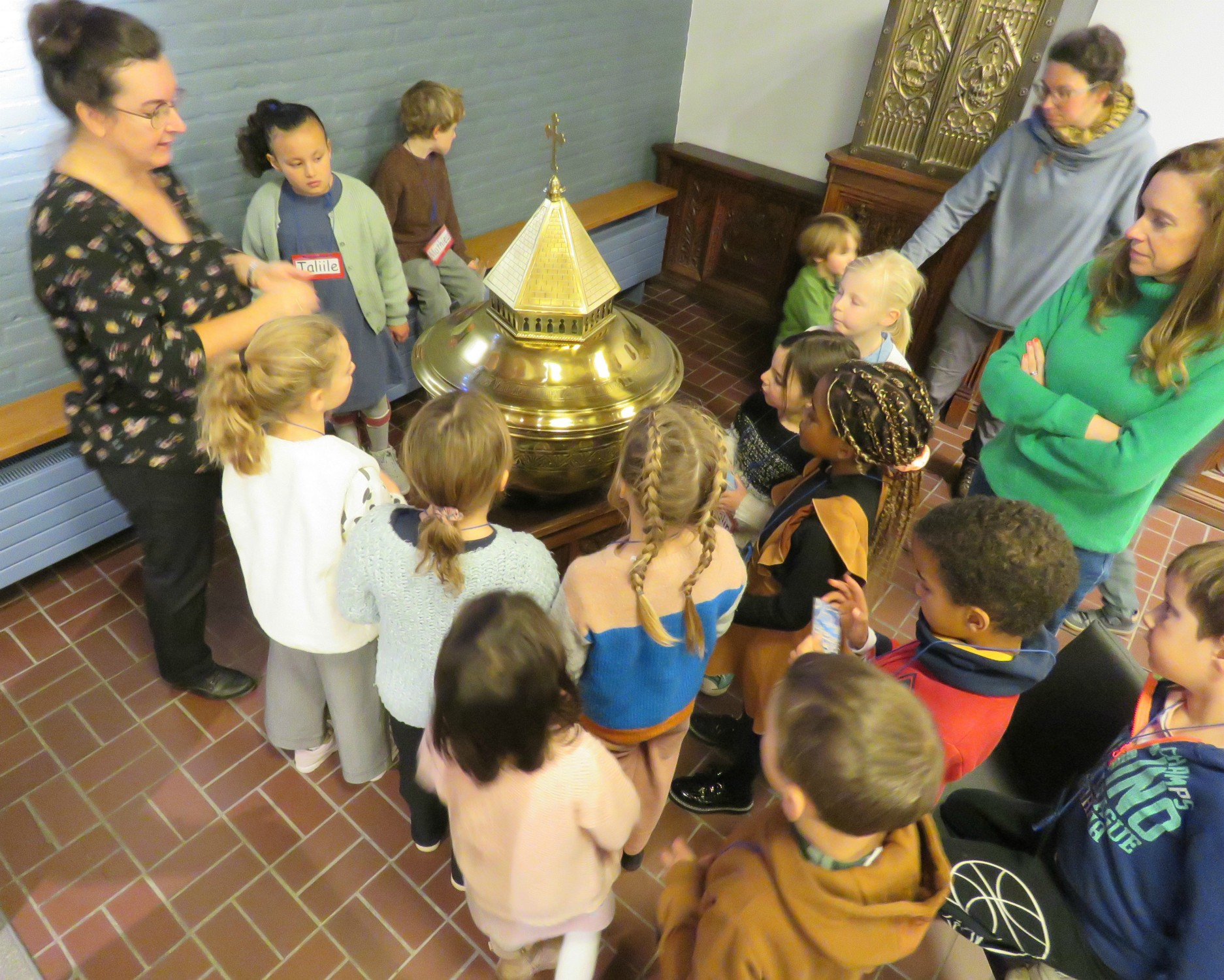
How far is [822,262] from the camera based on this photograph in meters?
3.05

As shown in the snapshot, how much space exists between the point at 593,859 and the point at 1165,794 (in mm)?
928

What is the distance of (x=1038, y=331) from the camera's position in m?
1.96

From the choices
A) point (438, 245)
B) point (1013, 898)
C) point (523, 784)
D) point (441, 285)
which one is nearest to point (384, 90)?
point (438, 245)

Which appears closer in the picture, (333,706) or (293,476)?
(293,476)

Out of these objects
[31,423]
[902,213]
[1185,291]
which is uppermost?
[1185,291]

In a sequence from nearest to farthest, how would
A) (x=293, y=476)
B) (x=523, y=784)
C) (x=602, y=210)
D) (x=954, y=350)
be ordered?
(x=523, y=784) < (x=293, y=476) < (x=954, y=350) < (x=602, y=210)

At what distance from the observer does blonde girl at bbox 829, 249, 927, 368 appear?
2.18 meters

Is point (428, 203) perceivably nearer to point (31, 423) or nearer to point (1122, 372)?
point (31, 423)

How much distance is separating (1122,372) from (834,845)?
1365mm

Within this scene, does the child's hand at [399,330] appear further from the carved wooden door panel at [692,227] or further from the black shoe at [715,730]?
the carved wooden door panel at [692,227]

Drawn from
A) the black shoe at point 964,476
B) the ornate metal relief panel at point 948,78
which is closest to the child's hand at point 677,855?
the black shoe at point 964,476

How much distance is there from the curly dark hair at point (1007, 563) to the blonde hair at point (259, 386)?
48.0 inches

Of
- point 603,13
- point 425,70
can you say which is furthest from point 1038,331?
point 603,13

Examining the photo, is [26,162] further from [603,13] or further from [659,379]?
[603,13]
